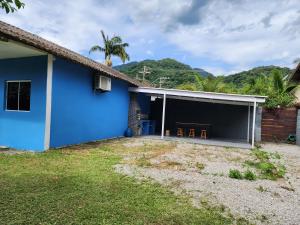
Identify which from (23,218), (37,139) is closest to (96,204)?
(23,218)

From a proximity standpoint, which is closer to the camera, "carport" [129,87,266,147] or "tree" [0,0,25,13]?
"tree" [0,0,25,13]

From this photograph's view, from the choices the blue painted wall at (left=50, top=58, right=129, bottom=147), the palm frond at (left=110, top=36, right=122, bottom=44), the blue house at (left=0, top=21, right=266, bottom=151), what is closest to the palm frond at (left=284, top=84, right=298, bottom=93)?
the blue house at (left=0, top=21, right=266, bottom=151)

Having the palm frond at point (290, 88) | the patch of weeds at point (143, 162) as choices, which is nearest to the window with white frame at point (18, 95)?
the patch of weeds at point (143, 162)

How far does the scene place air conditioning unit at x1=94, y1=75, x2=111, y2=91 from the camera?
432 inches

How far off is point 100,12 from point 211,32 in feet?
35.4

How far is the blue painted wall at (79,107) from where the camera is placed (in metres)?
8.86

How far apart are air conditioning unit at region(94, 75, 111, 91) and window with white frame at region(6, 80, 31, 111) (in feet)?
9.20

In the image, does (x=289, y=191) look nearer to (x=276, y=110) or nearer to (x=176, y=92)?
(x=176, y=92)

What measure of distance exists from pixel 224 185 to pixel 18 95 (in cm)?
721

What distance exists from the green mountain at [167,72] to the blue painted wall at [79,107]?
22.4m

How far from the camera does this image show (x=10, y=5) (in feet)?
7.23

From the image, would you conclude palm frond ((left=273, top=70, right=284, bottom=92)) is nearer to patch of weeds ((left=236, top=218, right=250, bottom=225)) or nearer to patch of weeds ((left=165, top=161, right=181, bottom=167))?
patch of weeds ((left=165, top=161, right=181, bottom=167))

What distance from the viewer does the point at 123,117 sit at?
47.8 feet

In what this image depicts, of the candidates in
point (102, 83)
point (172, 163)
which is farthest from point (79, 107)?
point (172, 163)
